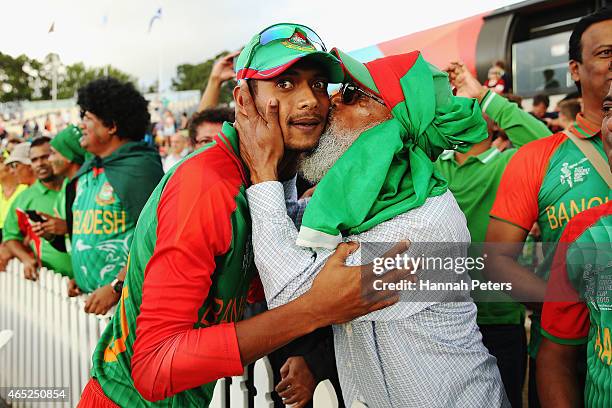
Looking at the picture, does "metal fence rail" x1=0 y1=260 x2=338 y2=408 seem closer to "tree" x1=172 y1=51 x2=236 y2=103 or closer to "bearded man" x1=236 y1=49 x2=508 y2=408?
"bearded man" x1=236 y1=49 x2=508 y2=408

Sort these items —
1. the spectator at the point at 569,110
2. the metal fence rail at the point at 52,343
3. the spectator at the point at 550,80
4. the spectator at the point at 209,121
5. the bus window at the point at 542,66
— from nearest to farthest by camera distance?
the metal fence rail at the point at 52,343
the spectator at the point at 209,121
the spectator at the point at 569,110
the bus window at the point at 542,66
the spectator at the point at 550,80

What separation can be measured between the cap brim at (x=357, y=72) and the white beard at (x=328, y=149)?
172 mm

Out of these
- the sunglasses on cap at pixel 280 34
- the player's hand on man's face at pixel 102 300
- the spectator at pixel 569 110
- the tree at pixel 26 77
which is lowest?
the player's hand on man's face at pixel 102 300

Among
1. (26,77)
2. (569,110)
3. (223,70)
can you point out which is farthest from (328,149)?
(26,77)

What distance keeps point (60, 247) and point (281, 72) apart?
331cm

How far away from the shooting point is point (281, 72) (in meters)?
1.74

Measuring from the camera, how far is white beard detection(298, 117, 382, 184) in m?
1.88

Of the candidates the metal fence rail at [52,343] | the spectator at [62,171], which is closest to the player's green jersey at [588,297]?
the metal fence rail at [52,343]

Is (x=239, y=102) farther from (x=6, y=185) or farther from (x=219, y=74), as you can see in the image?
(x=6, y=185)

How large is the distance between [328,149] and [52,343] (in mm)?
3078

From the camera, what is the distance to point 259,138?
1.65 meters

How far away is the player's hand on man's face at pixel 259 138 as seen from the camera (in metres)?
1.62

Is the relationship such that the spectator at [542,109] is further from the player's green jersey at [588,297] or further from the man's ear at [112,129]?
the player's green jersey at [588,297]

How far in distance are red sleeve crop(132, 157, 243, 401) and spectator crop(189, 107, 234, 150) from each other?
98.8 inches
